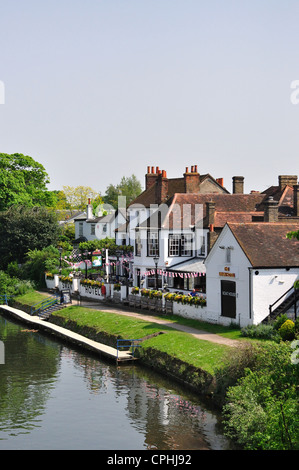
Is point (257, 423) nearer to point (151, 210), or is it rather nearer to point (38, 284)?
point (151, 210)

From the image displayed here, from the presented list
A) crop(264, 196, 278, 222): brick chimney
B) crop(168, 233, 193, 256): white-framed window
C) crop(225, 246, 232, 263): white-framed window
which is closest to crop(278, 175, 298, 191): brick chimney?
crop(168, 233, 193, 256): white-framed window

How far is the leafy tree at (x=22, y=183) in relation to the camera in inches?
3031

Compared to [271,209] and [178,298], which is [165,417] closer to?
[178,298]

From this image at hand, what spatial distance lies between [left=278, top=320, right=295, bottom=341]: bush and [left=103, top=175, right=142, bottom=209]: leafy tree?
8654 cm

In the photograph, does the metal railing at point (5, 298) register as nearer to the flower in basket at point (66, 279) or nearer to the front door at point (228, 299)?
the flower in basket at point (66, 279)

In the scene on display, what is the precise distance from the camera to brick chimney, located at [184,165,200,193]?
5550 centimetres

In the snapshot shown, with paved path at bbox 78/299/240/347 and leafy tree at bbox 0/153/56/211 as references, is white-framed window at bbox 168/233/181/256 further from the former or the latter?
leafy tree at bbox 0/153/56/211

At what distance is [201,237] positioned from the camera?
50312 millimetres

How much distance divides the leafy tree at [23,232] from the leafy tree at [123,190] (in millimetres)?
43337

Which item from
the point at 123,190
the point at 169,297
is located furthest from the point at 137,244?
the point at 123,190

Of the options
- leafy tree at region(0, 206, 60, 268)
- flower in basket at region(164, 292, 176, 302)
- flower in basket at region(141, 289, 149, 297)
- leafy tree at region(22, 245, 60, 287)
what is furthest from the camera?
leafy tree at region(0, 206, 60, 268)

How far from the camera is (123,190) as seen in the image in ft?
384

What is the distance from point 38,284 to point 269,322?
35.9m

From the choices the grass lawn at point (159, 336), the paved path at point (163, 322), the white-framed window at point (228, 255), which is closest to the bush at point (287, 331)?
the paved path at point (163, 322)
